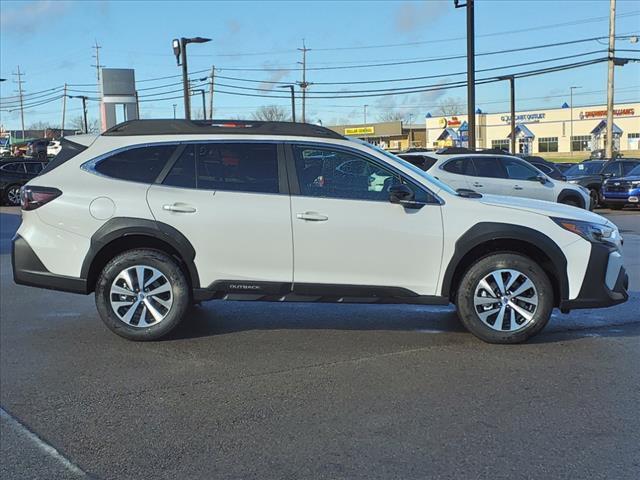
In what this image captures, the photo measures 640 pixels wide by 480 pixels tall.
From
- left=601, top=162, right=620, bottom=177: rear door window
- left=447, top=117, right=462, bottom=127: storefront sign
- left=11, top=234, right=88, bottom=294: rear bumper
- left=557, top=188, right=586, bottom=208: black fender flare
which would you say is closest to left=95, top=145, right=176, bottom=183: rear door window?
left=11, top=234, right=88, bottom=294: rear bumper

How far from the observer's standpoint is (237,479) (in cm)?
330

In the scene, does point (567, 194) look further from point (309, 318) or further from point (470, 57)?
point (309, 318)

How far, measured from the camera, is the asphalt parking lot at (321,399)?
348cm

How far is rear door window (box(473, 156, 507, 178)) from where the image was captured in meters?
13.8

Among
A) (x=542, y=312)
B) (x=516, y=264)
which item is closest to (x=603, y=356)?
(x=542, y=312)

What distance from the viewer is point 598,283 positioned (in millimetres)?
5426

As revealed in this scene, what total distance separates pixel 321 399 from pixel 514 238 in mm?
2251

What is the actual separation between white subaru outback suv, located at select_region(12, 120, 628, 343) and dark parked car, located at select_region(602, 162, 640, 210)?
15048mm

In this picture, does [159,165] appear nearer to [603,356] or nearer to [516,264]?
[516,264]

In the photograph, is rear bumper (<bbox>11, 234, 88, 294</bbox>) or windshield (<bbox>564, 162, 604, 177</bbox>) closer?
rear bumper (<bbox>11, 234, 88, 294</bbox>)

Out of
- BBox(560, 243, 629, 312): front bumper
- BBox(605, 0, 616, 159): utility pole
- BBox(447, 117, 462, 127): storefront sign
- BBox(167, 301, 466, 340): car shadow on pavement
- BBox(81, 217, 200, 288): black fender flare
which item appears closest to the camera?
BBox(560, 243, 629, 312): front bumper

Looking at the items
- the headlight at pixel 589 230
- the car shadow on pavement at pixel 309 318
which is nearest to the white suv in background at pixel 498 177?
the car shadow on pavement at pixel 309 318

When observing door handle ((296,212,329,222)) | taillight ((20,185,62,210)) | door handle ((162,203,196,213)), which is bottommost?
door handle ((296,212,329,222))

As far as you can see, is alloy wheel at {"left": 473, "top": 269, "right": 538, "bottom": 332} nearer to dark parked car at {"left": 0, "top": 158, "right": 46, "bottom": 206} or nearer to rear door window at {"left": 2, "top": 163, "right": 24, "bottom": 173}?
dark parked car at {"left": 0, "top": 158, "right": 46, "bottom": 206}
